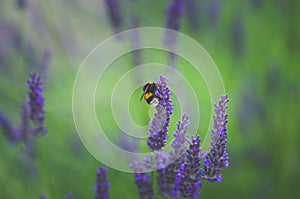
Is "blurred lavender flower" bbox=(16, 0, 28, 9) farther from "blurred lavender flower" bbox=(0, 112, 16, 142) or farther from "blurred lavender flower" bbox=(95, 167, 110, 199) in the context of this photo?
"blurred lavender flower" bbox=(95, 167, 110, 199)

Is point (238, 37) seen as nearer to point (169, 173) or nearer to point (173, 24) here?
point (173, 24)

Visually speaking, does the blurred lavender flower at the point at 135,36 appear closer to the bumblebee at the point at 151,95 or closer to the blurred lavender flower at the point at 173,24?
the blurred lavender flower at the point at 173,24

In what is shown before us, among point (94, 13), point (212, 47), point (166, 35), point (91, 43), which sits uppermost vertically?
point (94, 13)

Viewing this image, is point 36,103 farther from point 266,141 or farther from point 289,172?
point 266,141

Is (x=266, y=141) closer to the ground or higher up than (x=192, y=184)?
higher up

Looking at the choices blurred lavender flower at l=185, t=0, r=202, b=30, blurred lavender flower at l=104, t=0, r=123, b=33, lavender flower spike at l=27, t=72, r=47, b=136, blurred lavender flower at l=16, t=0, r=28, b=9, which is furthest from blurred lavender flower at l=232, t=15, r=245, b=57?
lavender flower spike at l=27, t=72, r=47, b=136

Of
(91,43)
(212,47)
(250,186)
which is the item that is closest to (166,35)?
(212,47)

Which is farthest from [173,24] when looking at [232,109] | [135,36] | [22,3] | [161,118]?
[232,109]
